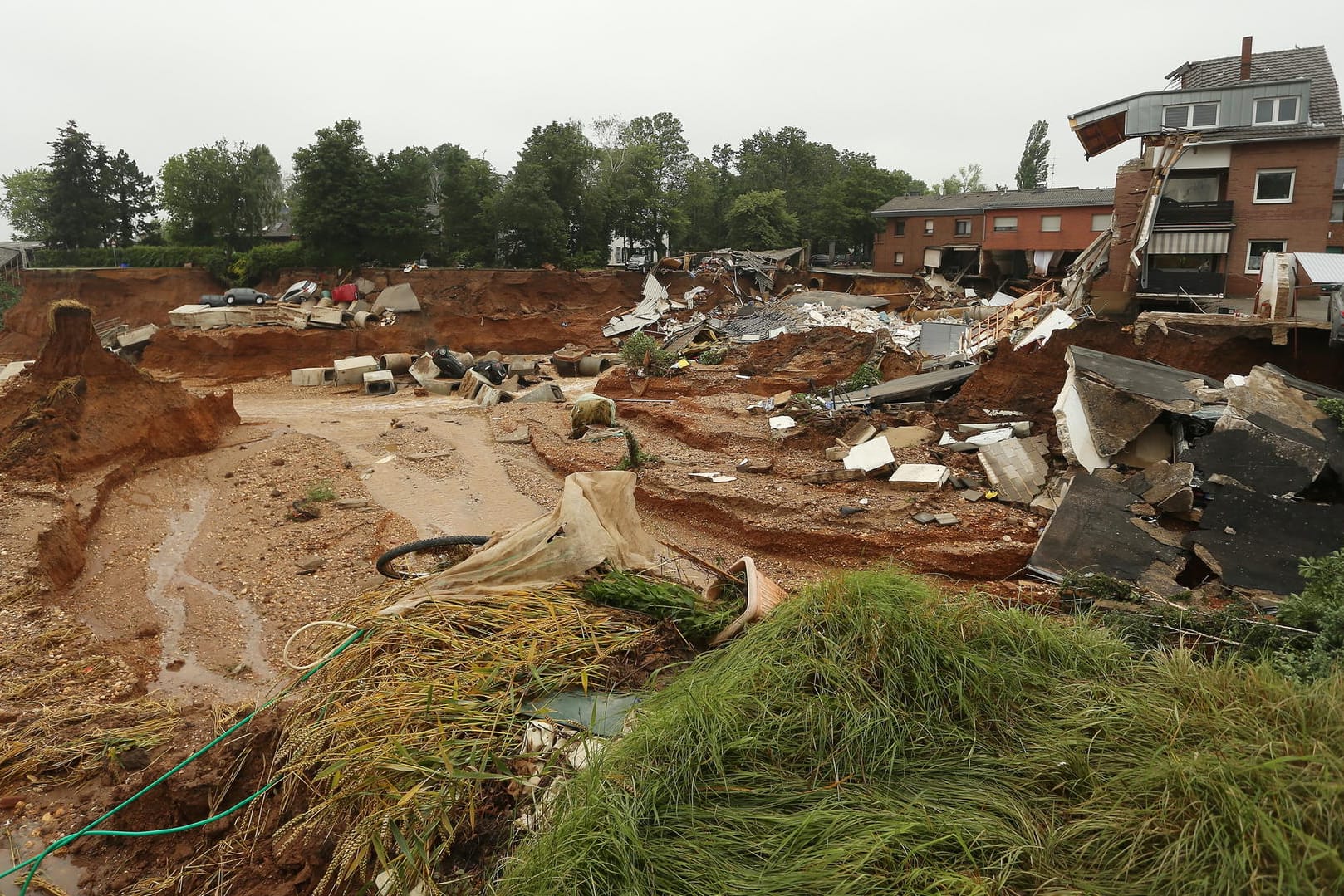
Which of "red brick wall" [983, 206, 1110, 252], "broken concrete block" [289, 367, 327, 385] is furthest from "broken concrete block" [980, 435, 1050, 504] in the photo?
"red brick wall" [983, 206, 1110, 252]

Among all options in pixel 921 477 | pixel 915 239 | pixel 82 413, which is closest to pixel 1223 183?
pixel 915 239

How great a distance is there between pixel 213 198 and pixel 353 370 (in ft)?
71.0

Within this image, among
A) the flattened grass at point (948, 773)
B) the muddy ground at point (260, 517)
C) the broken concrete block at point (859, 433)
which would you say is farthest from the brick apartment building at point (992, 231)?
the flattened grass at point (948, 773)

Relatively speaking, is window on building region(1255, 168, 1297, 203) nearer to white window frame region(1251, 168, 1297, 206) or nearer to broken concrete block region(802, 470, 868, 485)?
white window frame region(1251, 168, 1297, 206)

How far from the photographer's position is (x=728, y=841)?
2.91 meters

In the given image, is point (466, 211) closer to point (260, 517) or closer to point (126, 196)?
point (126, 196)

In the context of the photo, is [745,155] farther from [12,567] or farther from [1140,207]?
[12,567]

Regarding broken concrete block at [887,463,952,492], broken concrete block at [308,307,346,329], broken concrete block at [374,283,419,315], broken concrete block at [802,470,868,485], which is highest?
broken concrete block at [374,283,419,315]

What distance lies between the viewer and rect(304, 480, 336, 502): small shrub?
1302 cm

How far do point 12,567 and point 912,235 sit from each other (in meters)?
46.8

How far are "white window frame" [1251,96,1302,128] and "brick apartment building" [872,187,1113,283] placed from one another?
12.1 meters

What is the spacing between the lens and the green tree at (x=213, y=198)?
40312mm

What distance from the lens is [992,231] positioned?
145 ft

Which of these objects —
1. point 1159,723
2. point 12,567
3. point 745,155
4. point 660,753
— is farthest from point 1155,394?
point 745,155
